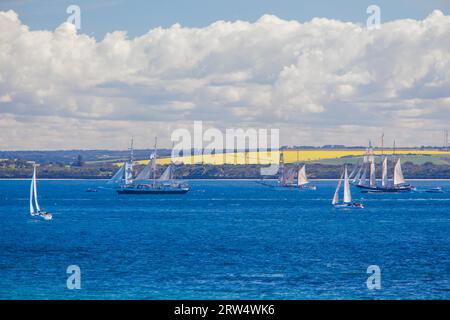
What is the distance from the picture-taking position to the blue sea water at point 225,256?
217ft

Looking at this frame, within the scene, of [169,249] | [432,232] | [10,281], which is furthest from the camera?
[432,232]

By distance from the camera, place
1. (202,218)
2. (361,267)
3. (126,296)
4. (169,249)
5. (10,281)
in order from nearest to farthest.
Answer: (126,296), (10,281), (361,267), (169,249), (202,218)

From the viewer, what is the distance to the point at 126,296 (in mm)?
63156

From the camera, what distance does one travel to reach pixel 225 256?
289 feet

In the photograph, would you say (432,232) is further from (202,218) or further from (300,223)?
(202,218)

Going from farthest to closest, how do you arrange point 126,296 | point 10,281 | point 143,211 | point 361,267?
1. point 143,211
2. point 361,267
3. point 10,281
4. point 126,296

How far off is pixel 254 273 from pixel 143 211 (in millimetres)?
100612

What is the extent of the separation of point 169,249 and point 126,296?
32.7 metres

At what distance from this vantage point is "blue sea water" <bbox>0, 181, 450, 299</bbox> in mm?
66062

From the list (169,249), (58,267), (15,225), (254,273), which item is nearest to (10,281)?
(58,267)

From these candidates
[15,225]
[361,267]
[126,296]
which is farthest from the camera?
[15,225]

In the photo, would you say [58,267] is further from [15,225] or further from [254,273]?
[15,225]

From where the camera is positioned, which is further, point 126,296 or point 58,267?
point 58,267
